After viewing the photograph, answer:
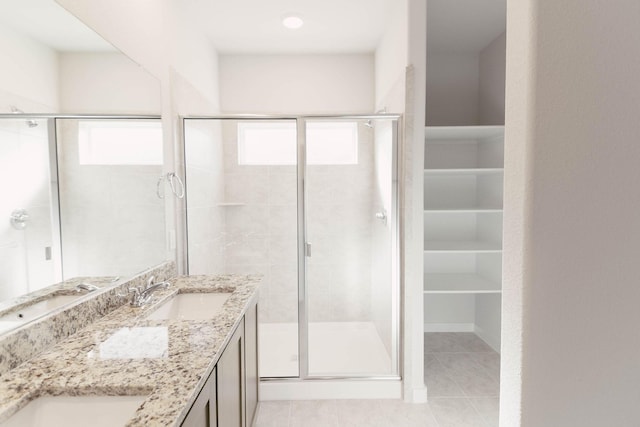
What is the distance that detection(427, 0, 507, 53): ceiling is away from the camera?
8.31 feet

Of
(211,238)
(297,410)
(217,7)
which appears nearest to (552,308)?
(297,410)

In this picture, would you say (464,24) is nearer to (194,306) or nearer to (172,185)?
(172,185)

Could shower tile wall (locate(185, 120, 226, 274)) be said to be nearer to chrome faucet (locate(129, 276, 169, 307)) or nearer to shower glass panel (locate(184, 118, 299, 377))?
shower glass panel (locate(184, 118, 299, 377))

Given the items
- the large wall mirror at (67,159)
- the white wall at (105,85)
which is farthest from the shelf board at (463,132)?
the large wall mirror at (67,159)

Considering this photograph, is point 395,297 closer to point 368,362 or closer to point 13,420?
point 368,362

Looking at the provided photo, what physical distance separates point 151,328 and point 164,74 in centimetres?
152

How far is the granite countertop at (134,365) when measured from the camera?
77 cm

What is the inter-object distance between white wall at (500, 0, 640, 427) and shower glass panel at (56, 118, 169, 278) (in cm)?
149

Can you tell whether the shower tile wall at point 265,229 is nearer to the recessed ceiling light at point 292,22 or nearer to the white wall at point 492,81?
the recessed ceiling light at point 292,22

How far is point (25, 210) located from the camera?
101 cm

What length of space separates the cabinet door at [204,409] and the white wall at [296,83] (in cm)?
273

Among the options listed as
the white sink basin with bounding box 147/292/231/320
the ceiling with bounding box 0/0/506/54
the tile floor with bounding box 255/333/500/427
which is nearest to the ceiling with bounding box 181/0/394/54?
the ceiling with bounding box 0/0/506/54

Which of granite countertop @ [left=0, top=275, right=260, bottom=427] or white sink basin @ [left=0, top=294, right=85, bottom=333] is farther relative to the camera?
white sink basin @ [left=0, top=294, right=85, bottom=333]

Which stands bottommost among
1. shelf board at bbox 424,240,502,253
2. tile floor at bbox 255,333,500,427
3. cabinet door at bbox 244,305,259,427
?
tile floor at bbox 255,333,500,427
